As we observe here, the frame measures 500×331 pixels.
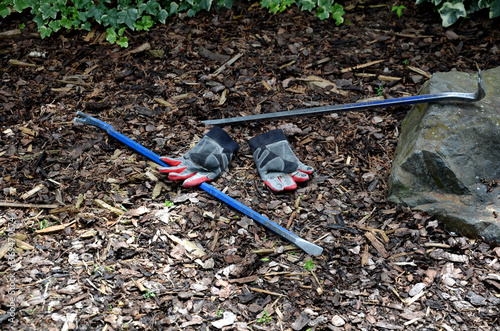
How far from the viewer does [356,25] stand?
4.77m

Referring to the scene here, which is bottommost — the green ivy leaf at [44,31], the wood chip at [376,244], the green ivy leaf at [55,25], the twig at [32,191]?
the wood chip at [376,244]

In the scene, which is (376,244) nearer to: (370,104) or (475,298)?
(475,298)

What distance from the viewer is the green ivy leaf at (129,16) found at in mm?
4723

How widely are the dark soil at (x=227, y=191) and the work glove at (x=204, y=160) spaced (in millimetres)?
102

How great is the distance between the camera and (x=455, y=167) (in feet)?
10.4

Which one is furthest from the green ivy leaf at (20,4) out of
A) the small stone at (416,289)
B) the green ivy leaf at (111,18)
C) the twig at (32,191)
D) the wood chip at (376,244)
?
the small stone at (416,289)

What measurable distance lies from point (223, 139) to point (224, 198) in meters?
0.57

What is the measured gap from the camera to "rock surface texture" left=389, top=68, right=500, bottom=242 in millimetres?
3034

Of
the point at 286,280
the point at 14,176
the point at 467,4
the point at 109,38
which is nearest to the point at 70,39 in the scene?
the point at 109,38

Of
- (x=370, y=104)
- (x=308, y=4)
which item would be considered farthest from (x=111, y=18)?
(x=370, y=104)

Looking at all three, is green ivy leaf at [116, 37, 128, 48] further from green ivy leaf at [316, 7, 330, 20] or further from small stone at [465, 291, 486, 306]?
small stone at [465, 291, 486, 306]

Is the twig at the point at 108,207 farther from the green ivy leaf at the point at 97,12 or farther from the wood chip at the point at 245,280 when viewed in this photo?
the green ivy leaf at the point at 97,12

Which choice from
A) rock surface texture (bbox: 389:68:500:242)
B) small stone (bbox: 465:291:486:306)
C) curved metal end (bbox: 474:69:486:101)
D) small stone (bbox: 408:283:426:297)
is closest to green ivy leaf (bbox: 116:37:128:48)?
rock surface texture (bbox: 389:68:500:242)

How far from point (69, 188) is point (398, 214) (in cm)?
229
